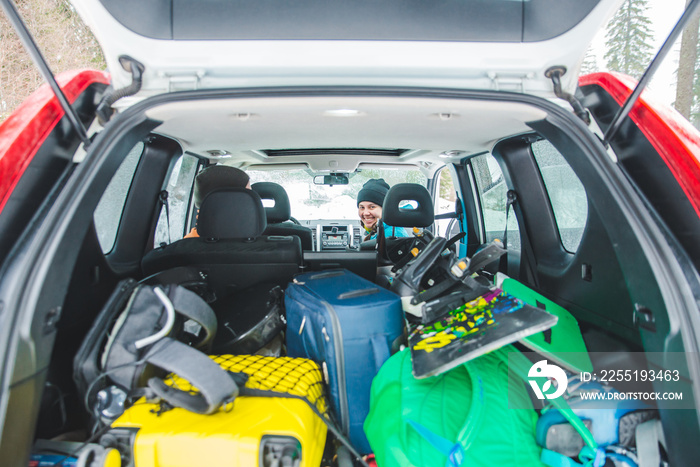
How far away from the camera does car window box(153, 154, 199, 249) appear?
7.89 feet

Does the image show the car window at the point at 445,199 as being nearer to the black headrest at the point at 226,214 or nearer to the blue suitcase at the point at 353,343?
the black headrest at the point at 226,214

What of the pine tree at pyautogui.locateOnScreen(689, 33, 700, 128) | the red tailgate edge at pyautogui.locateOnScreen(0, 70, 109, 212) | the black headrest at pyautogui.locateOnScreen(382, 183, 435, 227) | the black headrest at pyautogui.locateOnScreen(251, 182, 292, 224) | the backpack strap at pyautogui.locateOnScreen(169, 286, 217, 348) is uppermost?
the pine tree at pyautogui.locateOnScreen(689, 33, 700, 128)

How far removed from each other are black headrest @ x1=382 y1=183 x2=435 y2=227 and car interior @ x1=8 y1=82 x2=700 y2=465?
0.02 metres

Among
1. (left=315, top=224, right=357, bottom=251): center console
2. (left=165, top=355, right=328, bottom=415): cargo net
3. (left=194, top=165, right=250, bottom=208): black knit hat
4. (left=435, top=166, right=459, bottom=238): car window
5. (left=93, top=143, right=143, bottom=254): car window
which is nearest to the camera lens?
(left=165, top=355, right=328, bottom=415): cargo net

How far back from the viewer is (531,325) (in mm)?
1101

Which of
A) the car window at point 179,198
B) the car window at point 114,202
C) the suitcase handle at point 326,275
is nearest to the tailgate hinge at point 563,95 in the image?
the suitcase handle at point 326,275

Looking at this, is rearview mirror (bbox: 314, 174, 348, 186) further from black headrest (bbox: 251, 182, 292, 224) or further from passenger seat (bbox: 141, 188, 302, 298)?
passenger seat (bbox: 141, 188, 302, 298)

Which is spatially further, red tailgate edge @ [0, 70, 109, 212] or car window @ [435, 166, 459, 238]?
car window @ [435, 166, 459, 238]

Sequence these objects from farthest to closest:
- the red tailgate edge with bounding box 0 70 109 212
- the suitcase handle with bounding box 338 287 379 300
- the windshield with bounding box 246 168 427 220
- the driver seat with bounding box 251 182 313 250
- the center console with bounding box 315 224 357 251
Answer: the center console with bounding box 315 224 357 251, the windshield with bounding box 246 168 427 220, the driver seat with bounding box 251 182 313 250, the suitcase handle with bounding box 338 287 379 300, the red tailgate edge with bounding box 0 70 109 212

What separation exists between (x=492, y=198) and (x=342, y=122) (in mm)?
1468

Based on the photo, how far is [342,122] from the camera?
166cm

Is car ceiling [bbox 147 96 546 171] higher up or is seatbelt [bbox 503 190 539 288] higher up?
car ceiling [bbox 147 96 546 171]

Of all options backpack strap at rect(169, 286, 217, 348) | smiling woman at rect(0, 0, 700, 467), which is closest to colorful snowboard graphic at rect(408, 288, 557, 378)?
smiling woman at rect(0, 0, 700, 467)

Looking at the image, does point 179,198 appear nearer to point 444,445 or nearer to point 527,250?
point 527,250
